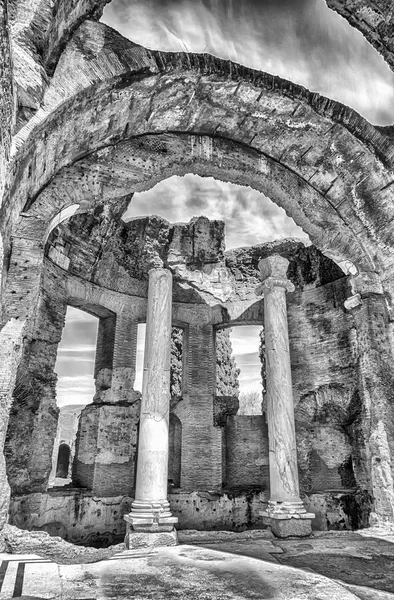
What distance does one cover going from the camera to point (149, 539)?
655cm

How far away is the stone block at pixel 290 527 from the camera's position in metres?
7.45

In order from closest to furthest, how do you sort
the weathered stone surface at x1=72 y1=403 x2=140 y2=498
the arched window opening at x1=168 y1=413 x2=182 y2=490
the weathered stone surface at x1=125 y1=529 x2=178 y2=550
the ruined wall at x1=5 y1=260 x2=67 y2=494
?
1. the weathered stone surface at x1=125 y1=529 x2=178 y2=550
2. the ruined wall at x1=5 y1=260 x2=67 y2=494
3. the weathered stone surface at x1=72 y1=403 x2=140 y2=498
4. the arched window opening at x1=168 y1=413 x2=182 y2=490

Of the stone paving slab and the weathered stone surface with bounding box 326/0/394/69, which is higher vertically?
the weathered stone surface with bounding box 326/0/394/69

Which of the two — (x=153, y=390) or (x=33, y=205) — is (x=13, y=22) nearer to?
(x=33, y=205)

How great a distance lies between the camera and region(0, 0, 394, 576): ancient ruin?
19.1ft

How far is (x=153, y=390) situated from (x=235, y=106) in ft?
17.7

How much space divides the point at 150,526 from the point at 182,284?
7.59 m

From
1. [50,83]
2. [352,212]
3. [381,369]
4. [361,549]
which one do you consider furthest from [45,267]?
[361,549]

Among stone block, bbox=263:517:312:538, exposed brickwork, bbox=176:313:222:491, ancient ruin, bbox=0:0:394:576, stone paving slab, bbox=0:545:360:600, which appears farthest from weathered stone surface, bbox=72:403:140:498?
stone paving slab, bbox=0:545:360:600

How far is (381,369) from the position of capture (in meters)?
8.20

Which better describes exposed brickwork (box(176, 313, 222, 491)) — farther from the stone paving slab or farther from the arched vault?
the stone paving slab

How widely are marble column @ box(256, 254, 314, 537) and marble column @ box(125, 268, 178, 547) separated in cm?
215

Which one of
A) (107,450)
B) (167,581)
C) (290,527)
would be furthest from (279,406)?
(167,581)

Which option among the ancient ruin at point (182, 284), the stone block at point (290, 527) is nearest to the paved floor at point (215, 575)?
the stone block at point (290, 527)
